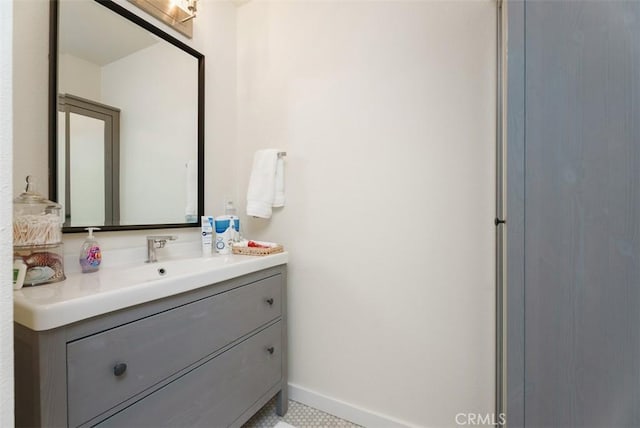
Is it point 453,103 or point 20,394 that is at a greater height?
point 453,103

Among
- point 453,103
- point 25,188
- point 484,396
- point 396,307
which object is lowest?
point 484,396

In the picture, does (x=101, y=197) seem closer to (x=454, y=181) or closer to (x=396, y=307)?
(x=396, y=307)

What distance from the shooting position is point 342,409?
1404 mm

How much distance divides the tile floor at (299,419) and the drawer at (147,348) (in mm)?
564

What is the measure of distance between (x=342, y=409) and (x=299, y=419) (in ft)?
0.74

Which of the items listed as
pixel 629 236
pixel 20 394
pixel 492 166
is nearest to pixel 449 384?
pixel 492 166

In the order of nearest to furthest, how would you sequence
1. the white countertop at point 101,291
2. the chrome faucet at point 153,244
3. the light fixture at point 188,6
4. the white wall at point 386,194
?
the white countertop at point 101,291
the white wall at point 386,194
the chrome faucet at point 153,244
the light fixture at point 188,6

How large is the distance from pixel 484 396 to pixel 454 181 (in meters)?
0.90

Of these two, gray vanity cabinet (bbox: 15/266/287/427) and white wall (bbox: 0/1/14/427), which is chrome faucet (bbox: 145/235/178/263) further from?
white wall (bbox: 0/1/14/427)

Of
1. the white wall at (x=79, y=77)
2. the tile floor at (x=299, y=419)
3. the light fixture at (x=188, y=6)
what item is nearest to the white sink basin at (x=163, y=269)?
the white wall at (x=79, y=77)

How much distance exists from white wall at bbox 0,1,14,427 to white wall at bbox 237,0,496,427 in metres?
1.19

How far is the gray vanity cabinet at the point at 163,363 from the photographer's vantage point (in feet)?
2.10

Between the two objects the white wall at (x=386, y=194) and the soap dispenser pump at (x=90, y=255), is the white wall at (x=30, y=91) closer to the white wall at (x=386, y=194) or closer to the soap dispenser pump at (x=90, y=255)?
the soap dispenser pump at (x=90, y=255)

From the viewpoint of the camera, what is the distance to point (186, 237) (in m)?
1.48
